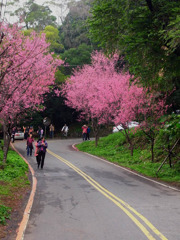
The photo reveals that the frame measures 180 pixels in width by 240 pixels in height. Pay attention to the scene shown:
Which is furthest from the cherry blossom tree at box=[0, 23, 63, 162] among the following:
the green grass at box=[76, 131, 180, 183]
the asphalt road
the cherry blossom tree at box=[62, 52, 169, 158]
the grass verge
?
the green grass at box=[76, 131, 180, 183]

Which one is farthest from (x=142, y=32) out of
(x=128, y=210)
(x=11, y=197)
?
(x=11, y=197)

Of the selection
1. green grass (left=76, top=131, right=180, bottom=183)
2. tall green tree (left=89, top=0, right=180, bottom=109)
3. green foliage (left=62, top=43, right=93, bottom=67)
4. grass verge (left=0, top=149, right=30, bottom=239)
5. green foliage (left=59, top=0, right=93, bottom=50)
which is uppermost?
green foliage (left=59, top=0, right=93, bottom=50)

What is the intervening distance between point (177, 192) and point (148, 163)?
8.38 m

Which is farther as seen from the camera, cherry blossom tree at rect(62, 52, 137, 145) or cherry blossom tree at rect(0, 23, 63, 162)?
cherry blossom tree at rect(62, 52, 137, 145)

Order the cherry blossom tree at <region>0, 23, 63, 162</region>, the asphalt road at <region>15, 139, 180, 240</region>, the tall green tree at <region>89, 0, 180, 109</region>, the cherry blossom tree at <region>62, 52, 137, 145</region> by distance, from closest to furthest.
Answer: the asphalt road at <region>15, 139, 180, 240</region>, the cherry blossom tree at <region>0, 23, 63, 162</region>, the tall green tree at <region>89, 0, 180, 109</region>, the cherry blossom tree at <region>62, 52, 137, 145</region>

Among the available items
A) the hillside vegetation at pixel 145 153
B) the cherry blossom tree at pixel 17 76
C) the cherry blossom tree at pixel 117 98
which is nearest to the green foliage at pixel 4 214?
the cherry blossom tree at pixel 17 76

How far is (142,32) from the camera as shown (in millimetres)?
13633

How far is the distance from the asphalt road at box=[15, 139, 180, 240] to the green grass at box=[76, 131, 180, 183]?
1785 mm

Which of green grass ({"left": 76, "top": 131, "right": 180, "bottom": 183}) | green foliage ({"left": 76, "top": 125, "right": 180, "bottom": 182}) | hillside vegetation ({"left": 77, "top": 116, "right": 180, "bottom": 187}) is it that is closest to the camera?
Answer: hillside vegetation ({"left": 77, "top": 116, "right": 180, "bottom": 187})

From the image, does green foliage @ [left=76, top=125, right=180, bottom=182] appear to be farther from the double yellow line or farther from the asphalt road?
the double yellow line

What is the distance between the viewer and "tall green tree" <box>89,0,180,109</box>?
13.6 meters

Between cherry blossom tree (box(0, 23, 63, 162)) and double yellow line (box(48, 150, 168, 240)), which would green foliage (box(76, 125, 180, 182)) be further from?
cherry blossom tree (box(0, 23, 63, 162))

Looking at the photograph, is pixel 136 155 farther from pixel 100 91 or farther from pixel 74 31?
pixel 74 31

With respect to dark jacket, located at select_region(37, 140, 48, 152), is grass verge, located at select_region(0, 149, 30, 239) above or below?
below
